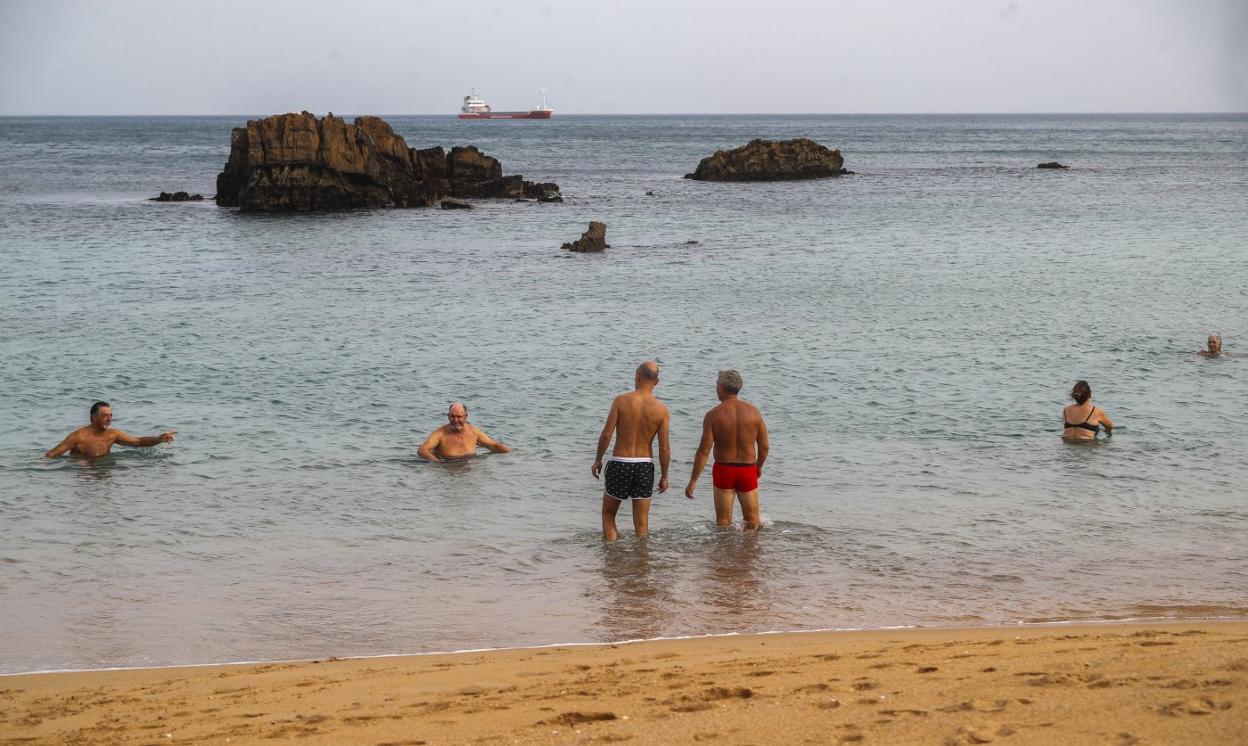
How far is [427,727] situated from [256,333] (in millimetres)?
17999

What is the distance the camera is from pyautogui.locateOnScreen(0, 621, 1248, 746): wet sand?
5637mm

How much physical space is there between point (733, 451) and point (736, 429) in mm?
250

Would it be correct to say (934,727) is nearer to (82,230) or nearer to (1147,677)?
(1147,677)

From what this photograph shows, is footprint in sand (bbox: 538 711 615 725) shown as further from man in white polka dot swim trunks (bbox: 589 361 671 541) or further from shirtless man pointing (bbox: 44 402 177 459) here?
shirtless man pointing (bbox: 44 402 177 459)

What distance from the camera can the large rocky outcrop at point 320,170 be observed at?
5256cm

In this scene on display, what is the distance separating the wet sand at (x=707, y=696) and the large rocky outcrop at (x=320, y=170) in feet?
155

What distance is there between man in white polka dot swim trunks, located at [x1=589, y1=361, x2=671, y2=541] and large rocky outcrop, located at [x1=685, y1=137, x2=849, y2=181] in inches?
2619

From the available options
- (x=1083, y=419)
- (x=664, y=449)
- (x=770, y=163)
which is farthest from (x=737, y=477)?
(x=770, y=163)

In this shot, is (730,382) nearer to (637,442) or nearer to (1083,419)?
(637,442)

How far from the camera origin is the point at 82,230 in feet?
142

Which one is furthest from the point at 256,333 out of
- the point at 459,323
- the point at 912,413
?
the point at 912,413

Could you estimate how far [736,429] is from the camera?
10.5m

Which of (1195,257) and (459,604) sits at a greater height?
(1195,257)

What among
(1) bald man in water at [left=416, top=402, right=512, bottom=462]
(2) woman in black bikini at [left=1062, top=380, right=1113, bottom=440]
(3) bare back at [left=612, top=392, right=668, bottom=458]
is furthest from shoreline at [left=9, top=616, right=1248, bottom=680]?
(2) woman in black bikini at [left=1062, top=380, right=1113, bottom=440]
